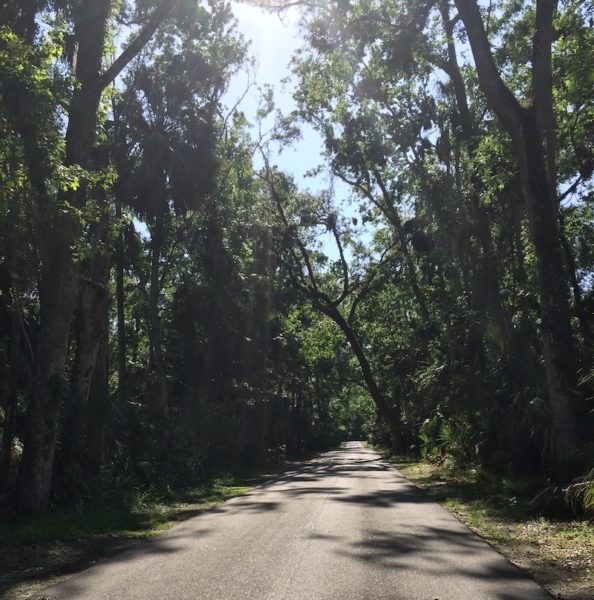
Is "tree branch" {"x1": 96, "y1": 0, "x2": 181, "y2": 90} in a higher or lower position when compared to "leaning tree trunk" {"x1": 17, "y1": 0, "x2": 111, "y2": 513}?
higher

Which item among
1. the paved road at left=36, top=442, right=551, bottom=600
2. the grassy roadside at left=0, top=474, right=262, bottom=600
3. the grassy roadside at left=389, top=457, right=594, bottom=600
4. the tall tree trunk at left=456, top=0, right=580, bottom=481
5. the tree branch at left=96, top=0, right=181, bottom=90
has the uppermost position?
the tree branch at left=96, top=0, right=181, bottom=90

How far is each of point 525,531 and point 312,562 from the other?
3.91 m

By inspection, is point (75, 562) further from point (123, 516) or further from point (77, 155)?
point (77, 155)

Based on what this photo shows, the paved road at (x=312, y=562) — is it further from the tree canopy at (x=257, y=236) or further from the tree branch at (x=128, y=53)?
the tree branch at (x=128, y=53)

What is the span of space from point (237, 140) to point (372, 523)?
2311cm

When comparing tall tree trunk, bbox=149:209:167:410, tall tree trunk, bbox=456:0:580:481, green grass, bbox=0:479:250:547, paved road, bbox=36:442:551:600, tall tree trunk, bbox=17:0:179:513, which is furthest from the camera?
tall tree trunk, bbox=149:209:167:410

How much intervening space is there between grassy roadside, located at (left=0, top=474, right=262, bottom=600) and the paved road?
420 millimetres

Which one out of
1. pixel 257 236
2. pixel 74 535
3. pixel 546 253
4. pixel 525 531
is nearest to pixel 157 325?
pixel 257 236

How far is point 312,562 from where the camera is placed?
6809 mm

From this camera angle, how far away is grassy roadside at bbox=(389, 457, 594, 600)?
20.5 feet

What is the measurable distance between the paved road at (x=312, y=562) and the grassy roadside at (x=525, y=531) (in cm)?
29

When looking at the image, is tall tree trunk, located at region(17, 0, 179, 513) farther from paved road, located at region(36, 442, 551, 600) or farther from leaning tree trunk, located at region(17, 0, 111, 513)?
paved road, located at region(36, 442, 551, 600)

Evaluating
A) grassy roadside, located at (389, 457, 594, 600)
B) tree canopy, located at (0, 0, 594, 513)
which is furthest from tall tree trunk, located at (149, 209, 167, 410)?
grassy roadside, located at (389, 457, 594, 600)

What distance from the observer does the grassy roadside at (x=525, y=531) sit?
6.26 meters
